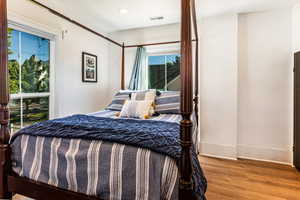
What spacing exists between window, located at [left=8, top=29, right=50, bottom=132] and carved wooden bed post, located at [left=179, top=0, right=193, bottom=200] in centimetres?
229

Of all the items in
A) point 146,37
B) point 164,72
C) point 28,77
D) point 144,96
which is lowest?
point 144,96

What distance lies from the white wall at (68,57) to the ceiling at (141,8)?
0.76 ft

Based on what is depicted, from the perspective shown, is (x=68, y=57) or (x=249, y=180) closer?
(x=249, y=180)

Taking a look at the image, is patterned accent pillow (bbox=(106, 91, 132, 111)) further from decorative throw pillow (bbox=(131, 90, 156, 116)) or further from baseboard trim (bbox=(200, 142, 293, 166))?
baseboard trim (bbox=(200, 142, 293, 166))

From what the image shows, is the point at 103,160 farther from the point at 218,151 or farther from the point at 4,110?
the point at 218,151

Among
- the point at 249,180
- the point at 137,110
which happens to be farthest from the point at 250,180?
the point at 137,110

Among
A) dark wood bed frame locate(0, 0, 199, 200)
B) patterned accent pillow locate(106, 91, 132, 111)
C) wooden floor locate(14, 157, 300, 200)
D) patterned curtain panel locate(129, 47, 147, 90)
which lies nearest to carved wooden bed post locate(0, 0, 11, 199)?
dark wood bed frame locate(0, 0, 199, 200)

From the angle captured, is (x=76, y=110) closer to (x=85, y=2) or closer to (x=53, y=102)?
(x=53, y=102)

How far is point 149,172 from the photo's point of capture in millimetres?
1166

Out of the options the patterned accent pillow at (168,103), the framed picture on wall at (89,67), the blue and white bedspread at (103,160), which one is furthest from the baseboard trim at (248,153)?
the framed picture on wall at (89,67)

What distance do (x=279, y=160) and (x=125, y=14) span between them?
3.45 meters

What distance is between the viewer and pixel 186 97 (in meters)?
1.02

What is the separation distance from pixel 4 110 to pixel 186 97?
1.50 meters

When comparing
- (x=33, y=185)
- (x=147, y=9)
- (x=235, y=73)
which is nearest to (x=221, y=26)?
(x=235, y=73)
